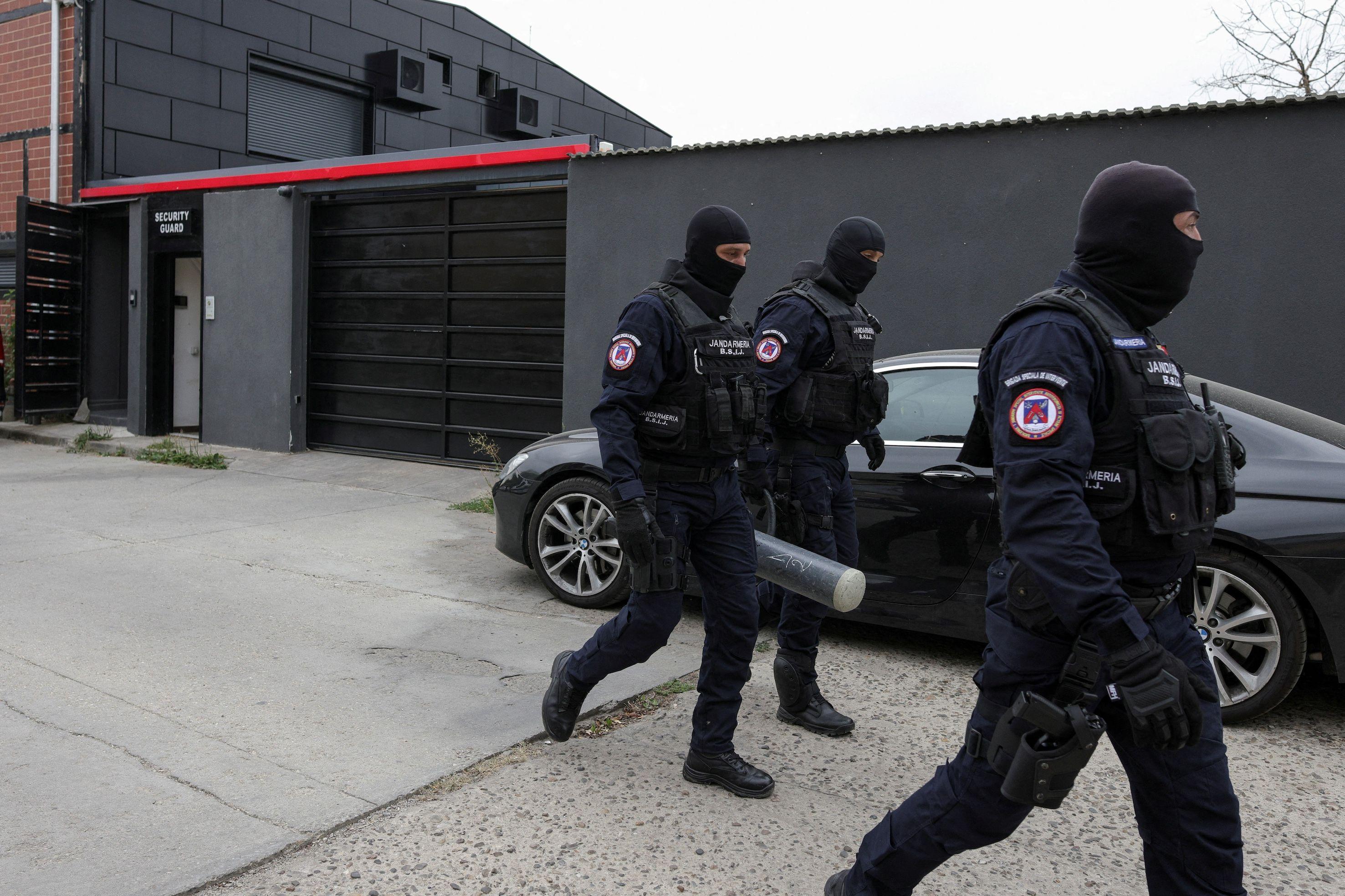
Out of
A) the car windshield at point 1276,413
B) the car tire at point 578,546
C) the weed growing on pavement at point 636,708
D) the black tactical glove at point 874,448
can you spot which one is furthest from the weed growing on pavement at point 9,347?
the car windshield at point 1276,413

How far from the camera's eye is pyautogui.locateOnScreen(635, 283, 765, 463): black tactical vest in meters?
3.54

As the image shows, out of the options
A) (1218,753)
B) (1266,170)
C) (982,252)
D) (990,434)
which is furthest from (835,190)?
(1218,753)

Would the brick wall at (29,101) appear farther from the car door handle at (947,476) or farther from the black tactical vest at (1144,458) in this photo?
the black tactical vest at (1144,458)

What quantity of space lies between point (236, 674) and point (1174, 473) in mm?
3860

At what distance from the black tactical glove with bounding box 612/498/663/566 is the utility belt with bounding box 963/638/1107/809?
1.35 m

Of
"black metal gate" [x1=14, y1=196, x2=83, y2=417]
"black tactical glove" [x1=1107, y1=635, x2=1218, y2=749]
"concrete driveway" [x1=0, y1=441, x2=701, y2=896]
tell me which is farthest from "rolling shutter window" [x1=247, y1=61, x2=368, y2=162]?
"black tactical glove" [x1=1107, y1=635, x2=1218, y2=749]

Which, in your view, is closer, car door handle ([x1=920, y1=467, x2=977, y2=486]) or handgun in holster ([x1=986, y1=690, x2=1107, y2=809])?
handgun in holster ([x1=986, y1=690, x2=1107, y2=809])

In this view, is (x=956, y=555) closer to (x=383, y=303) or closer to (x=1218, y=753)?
(x=1218, y=753)

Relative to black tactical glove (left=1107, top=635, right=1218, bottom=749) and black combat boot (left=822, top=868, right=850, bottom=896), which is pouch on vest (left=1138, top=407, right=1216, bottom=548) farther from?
black combat boot (left=822, top=868, right=850, bottom=896)

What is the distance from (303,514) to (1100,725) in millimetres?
7446

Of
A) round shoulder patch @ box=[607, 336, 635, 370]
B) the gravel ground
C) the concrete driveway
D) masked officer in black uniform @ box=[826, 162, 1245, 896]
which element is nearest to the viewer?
masked officer in black uniform @ box=[826, 162, 1245, 896]

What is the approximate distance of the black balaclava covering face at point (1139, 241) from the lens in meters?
2.28

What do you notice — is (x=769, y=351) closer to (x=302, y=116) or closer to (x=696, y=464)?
(x=696, y=464)

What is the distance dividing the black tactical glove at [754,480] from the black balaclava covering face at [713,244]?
2.40ft
